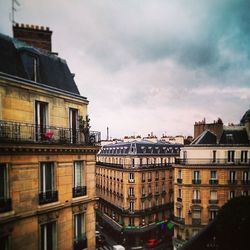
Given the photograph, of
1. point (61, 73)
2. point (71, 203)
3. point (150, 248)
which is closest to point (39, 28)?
point (61, 73)

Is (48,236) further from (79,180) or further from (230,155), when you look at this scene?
(230,155)

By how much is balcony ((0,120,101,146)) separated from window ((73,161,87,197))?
3.10 ft

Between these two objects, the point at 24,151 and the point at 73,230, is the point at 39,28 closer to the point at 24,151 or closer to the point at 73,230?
the point at 24,151

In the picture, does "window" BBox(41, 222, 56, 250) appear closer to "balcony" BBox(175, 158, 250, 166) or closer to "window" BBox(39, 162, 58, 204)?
"window" BBox(39, 162, 58, 204)

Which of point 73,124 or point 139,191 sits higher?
point 73,124

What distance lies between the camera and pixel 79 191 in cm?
1065

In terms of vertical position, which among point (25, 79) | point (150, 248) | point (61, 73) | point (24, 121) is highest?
point (61, 73)

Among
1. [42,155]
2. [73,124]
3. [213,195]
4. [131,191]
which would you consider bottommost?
[131,191]

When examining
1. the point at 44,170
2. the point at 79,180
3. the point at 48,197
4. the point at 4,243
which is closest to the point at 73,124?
the point at 79,180

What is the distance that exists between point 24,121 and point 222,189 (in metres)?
21.4

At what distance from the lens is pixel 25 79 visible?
9.08 metres

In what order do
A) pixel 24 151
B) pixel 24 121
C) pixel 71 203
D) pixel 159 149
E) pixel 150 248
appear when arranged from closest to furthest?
pixel 24 151 → pixel 24 121 → pixel 71 203 → pixel 150 248 → pixel 159 149

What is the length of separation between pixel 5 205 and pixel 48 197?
1.67 meters

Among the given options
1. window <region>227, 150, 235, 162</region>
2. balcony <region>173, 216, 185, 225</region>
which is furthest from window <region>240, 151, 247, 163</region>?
balcony <region>173, 216, 185, 225</region>
